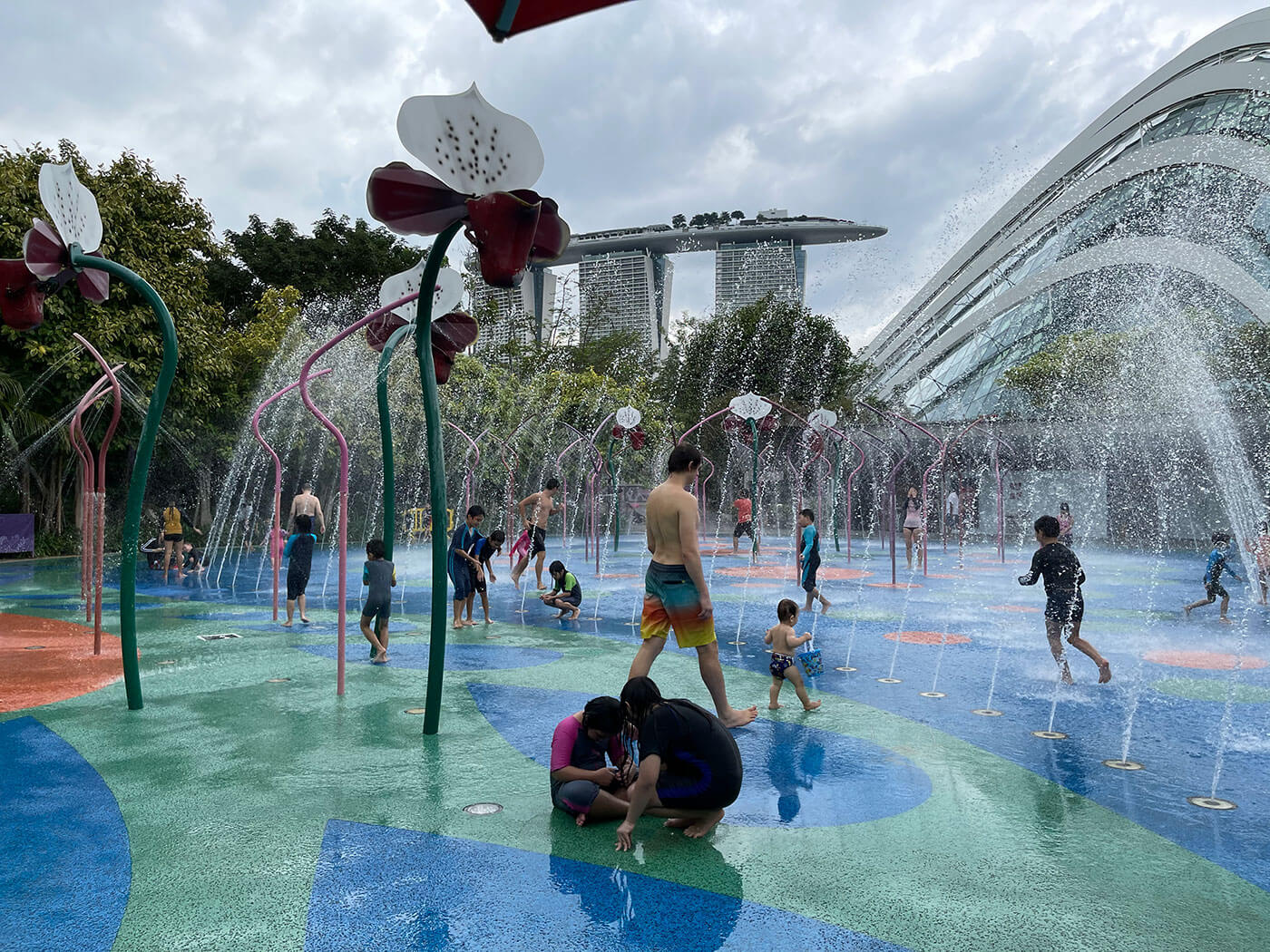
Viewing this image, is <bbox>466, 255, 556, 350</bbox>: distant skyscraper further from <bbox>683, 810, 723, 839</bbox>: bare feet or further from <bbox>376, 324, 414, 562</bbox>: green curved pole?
<bbox>683, 810, 723, 839</bbox>: bare feet

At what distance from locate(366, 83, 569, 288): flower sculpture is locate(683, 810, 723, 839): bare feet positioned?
9.50 feet

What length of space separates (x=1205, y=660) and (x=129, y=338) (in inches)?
860

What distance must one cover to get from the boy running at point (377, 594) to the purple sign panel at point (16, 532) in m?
18.8

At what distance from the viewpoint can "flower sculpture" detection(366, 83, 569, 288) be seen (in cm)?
460

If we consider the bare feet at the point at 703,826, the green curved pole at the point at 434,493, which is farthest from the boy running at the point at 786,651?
the green curved pole at the point at 434,493

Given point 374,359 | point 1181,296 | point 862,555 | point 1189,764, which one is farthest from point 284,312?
point 1181,296

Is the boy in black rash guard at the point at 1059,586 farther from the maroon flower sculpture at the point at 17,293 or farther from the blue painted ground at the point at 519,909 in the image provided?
the maroon flower sculpture at the point at 17,293

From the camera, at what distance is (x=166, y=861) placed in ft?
12.2

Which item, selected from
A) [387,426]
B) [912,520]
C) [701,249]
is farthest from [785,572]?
[701,249]

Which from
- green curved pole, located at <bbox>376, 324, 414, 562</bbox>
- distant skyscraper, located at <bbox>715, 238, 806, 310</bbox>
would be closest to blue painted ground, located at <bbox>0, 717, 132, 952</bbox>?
green curved pole, located at <bbox>376, 324, 414, 562</bbox>

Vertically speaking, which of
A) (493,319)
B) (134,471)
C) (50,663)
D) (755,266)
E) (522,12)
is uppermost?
(755,266)

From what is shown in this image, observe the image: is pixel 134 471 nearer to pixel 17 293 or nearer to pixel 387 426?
pixel 17 293

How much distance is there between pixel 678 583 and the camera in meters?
5.22

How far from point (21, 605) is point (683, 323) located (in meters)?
32.2
